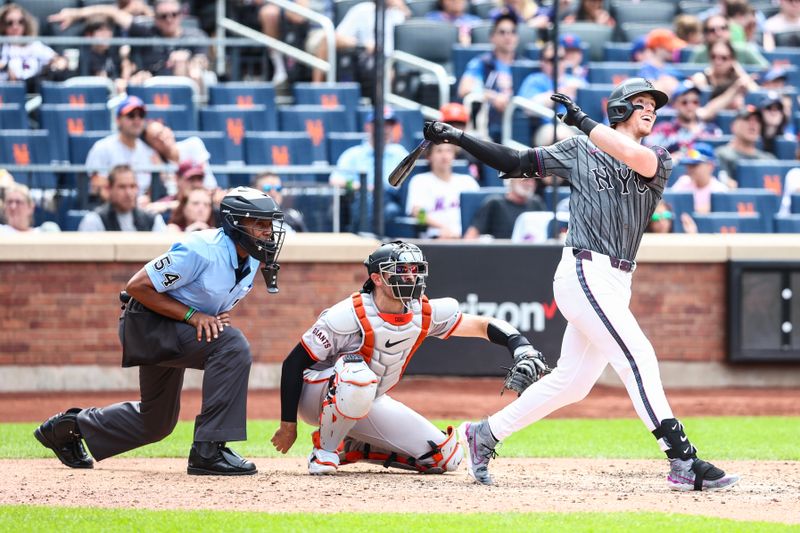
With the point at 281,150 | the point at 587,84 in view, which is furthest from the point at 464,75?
the point at 281,150

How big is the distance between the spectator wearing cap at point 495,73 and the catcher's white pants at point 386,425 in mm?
6422

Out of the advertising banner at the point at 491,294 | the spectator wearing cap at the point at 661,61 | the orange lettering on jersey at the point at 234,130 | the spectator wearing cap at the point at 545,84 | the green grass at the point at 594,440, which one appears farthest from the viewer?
the spectator wearing cap at the point at 661,61

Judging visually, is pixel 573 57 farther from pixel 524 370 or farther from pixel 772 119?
pixel 524 370

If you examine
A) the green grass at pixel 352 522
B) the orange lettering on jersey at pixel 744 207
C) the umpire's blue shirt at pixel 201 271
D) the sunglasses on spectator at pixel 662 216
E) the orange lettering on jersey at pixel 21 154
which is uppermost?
the orange lettering on jersey at pixel 21 154

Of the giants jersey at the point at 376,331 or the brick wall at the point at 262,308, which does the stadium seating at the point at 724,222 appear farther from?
the giants jersey at the point at 376,331

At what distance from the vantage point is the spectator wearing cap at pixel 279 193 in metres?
10.5

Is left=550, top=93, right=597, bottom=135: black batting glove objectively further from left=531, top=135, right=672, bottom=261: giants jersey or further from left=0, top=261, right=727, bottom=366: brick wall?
left=0, top=261, right=727, bottom=366: brick wall

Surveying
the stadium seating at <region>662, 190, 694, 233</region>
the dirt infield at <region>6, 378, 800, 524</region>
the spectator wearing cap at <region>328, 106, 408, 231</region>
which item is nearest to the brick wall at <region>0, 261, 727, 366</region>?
the spectator wearing cap at <region>328, 106, 408, 231</region>

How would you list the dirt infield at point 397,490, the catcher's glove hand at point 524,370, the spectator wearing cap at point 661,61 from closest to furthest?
the dirt infield at point 397,490
the catcher's glove hand at point 524,370
the spectator wearing cap at point 661,61

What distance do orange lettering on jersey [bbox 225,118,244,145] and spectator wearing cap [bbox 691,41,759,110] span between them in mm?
4607

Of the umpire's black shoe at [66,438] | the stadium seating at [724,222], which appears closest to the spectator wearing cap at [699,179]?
the stadium seating at [724,222]

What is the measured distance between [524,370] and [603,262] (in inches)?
23.6

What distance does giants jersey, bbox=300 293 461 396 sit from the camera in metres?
6.24

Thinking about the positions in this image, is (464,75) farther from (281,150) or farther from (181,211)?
(181,211)
